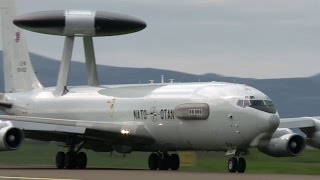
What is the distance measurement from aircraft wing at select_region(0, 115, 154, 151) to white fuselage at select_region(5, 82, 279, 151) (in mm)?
429

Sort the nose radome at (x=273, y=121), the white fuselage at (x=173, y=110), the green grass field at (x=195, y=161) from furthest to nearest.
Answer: the green grass field at (x=195, y=161) → the white fuselage at (x=173, y=110) → the nose radome at (x=273, y=121)

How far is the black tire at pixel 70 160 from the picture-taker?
49.2 meters

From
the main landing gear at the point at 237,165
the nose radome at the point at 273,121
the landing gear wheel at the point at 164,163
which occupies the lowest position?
the landing gear wheel at the point at 164,163

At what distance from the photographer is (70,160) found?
49406 millimetres

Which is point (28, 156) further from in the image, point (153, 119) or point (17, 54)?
point (153, 119)

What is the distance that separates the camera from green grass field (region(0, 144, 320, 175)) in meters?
49.2

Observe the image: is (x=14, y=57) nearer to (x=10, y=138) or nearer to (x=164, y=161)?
(x=10, y=138)

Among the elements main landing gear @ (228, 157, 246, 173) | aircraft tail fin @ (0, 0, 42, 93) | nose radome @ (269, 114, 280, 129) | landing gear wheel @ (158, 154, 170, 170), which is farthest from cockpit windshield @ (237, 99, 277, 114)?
aircraft tail fin @ (0, 0, 42, 93)

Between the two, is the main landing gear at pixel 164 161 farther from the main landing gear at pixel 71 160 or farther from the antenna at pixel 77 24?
the antenna at pixel 77 24

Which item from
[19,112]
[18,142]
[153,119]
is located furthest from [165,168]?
[19,112]

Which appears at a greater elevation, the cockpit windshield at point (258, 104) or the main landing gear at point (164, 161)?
the cockpit windshield at point (258, 104)

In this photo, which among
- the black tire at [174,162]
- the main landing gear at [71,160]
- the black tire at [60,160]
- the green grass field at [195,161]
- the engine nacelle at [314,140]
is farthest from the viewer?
the engine nacelle at [314,140]

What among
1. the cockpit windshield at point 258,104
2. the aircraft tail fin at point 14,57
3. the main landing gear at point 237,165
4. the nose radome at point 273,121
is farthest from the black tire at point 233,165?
the aircraft tail fin at point 14,57

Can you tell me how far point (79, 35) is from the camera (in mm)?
55969
